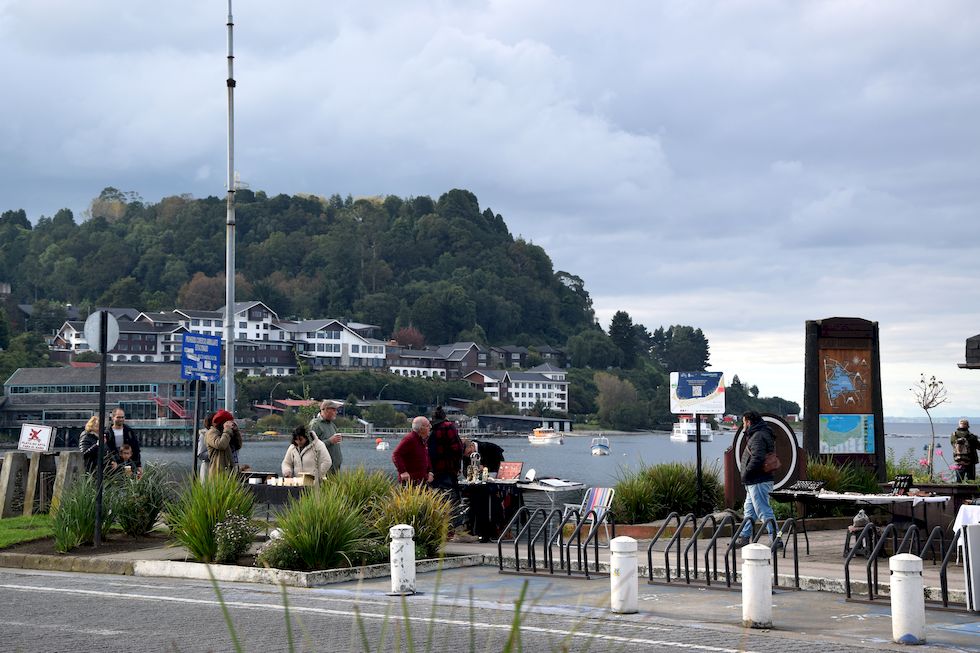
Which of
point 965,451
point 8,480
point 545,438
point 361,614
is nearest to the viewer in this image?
point 361,614

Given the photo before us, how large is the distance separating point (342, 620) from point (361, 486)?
5.98 m

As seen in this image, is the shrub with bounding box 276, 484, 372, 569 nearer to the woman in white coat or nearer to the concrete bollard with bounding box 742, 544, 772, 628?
the woman in white coat

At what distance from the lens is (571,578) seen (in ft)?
48.9

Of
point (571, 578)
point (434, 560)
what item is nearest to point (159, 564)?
point (434, 560)

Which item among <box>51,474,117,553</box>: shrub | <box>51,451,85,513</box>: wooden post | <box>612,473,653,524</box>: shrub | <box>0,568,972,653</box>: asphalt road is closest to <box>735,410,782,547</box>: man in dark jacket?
<box>0,568,972,653</box>: asphalt road

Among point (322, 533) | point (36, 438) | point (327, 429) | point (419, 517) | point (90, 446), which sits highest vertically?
point (327, 429)

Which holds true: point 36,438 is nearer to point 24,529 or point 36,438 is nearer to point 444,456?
point 24,529

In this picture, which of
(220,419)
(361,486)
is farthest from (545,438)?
(361,486)

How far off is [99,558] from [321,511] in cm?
348

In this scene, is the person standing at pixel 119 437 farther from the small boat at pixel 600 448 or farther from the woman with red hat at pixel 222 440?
the small boat at pixel 600 448

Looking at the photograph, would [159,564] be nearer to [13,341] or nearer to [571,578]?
[571,578]

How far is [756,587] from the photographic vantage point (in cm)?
1110

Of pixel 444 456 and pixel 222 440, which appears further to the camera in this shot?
pixel 222 440

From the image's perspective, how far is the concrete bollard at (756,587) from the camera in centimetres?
1100
